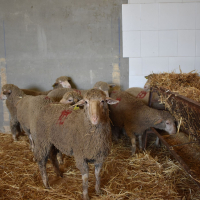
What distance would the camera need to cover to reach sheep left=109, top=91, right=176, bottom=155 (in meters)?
3.89

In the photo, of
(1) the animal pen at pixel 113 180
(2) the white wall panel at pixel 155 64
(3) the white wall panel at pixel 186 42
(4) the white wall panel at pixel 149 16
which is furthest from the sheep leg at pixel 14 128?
(3) the white wall panel at pixel 186 42

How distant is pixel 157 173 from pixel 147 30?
→ 11.8ft

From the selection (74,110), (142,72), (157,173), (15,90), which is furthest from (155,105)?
(15,90)

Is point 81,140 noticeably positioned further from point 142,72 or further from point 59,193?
point 142,72

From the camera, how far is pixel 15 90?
14.8 feet

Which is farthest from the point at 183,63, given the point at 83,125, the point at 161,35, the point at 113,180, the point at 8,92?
the point at 8,92

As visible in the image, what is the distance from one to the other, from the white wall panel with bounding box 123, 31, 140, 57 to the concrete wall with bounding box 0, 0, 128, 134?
0.21 metres

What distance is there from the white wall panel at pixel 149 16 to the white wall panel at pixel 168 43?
0.99 feet

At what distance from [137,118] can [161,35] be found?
2.49 metres

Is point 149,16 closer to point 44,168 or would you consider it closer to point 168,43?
point 168,43

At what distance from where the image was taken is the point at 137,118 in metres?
4.00

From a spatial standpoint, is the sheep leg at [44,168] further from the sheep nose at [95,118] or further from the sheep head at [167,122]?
the sheep head at [167,122]

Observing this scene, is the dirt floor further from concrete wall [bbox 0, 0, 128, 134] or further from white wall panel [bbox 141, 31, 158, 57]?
white wall panel [bbox 141, 31, 158, 57]

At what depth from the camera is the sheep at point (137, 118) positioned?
389 cm
